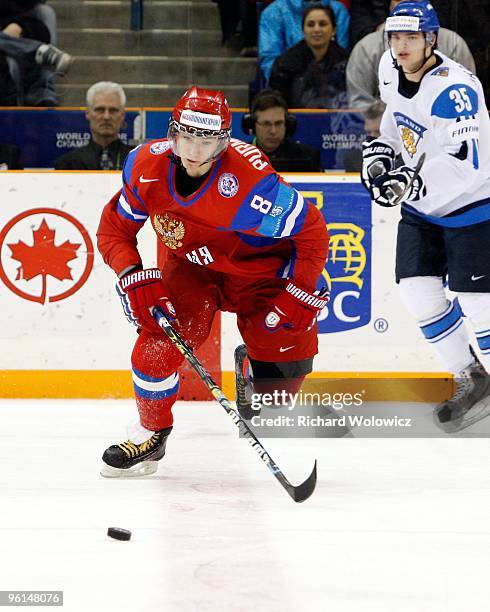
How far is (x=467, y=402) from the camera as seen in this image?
12.8ft

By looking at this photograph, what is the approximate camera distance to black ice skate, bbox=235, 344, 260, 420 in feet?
12.3

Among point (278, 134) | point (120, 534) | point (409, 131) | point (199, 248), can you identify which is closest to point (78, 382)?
point (278, 134)

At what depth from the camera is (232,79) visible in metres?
4.56

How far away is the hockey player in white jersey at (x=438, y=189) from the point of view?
138 inches

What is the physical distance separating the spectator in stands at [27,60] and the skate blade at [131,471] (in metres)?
2.04

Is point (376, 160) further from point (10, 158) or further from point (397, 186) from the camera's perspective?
point (10, 158)

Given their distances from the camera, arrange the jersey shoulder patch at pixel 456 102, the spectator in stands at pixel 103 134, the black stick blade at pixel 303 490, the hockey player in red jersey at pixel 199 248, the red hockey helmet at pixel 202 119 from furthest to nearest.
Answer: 1. the spectator in stands at pixel 103 134
2. the jersey shoulder patch at pixel 456 102
3. the hockey player in red jersey at pixel 199 248
4. the red hockey helmet at pixel 202 119
5. the black stick blade at pixel 303 490

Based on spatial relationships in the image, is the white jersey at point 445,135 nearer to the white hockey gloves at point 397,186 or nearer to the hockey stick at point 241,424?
the white hockey gloves at point 397,186

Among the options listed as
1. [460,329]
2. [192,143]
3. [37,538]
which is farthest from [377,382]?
[37,538]

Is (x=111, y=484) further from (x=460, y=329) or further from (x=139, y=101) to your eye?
(x=139, y=101)

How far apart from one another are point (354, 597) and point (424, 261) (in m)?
2.13

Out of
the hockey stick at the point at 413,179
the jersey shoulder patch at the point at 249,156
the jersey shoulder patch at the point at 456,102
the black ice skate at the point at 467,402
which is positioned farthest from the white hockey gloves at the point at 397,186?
the black ice skate at the point at 467,402

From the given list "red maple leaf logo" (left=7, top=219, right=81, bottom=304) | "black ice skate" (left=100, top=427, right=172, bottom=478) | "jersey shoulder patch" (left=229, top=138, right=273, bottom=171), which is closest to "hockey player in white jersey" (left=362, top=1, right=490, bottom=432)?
"jersey shoulder patch" (left=229, top=138, right=273, bottom=171)

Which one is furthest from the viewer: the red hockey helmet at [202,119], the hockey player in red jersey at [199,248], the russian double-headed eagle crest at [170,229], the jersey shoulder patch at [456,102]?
the jersey shoulder patch at [456,102]
